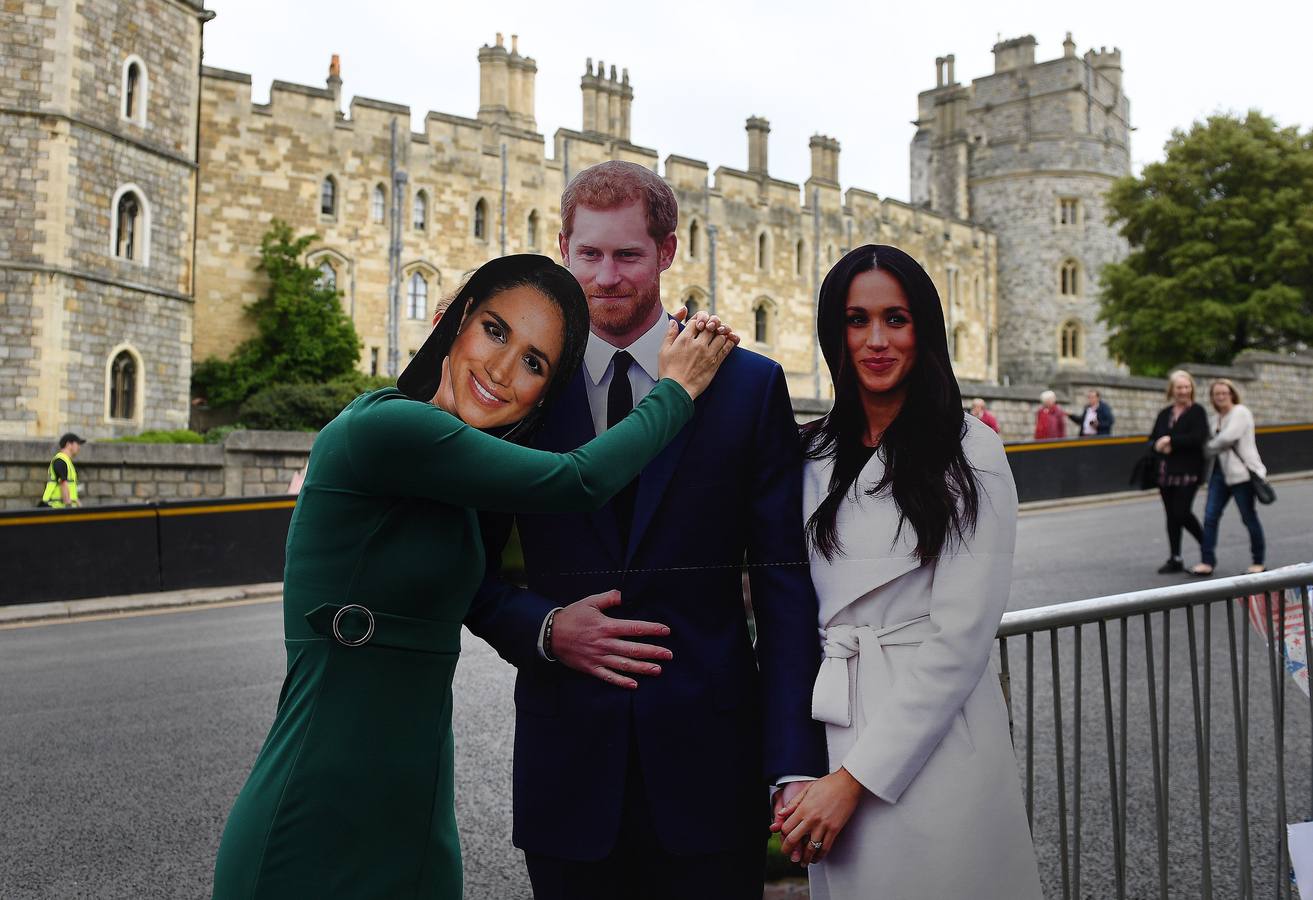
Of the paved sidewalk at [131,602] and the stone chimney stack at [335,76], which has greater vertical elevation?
the stone chimney stack at [335,76]

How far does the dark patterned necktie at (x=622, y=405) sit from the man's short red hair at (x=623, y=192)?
0.25 m

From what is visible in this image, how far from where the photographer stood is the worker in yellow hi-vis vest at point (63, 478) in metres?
11.5

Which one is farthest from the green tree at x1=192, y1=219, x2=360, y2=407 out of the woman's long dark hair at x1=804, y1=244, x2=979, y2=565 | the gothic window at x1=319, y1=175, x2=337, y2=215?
the woman's long dark hair at x1=804, y1=244, x2=979, y2=565

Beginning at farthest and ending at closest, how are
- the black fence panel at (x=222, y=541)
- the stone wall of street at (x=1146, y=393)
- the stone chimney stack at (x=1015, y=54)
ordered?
the stone chimney stack at (x=1015, y=54), the stone wall of street at (x=1146, y=393), the black fence panel at (x=222, y=541)

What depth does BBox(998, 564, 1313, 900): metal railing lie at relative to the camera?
2730 mm

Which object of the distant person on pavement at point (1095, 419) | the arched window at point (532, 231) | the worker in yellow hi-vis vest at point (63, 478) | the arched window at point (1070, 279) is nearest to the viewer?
the worker in yellow hi-vis vest at point (63, 478)

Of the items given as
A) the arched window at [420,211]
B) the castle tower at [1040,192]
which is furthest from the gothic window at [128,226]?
the castle tower at [1040,192]

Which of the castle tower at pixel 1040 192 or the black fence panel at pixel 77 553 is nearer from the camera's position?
the black fence panel at pixel 77 553

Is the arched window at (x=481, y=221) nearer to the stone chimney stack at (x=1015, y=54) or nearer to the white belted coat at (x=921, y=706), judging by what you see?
the stone chimney stack at (x=1015, y=54)

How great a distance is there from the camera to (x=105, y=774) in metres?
4.64

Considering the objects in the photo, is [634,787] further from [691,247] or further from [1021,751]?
[691,247]

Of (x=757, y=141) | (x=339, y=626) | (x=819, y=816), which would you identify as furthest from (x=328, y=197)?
(x=819, y=816)

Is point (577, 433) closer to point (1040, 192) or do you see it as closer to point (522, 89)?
point (522, 89)

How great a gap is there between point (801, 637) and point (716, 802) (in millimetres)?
358
